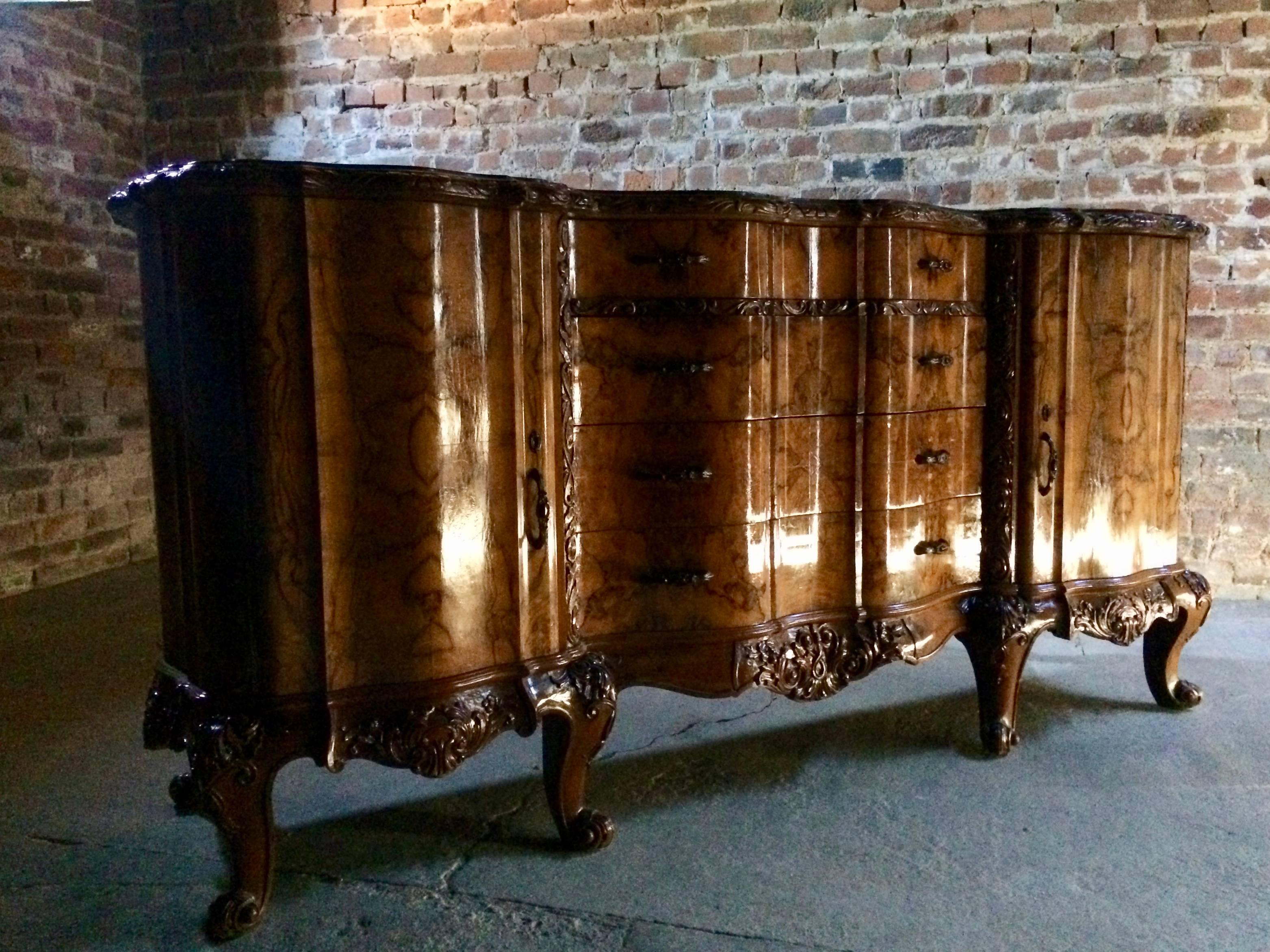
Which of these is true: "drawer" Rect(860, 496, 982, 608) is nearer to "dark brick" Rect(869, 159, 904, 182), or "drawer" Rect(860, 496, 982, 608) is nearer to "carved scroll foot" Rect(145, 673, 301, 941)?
"carved scroll foot" Rect(145, 673, 301, 941)

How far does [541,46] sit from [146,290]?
2470mm

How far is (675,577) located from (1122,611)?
114 cm

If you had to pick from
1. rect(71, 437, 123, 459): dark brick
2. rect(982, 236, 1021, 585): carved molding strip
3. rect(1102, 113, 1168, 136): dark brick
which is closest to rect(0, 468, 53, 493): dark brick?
rect(71, 437, 123, 459): dark brick

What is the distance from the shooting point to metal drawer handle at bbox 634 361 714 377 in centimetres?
182

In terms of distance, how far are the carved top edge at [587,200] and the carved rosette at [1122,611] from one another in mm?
817

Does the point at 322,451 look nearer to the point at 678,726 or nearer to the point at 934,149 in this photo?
the point at 678,726

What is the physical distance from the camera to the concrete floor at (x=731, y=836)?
1561 mm

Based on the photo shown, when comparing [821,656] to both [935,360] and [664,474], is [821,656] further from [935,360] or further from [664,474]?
[935,360]

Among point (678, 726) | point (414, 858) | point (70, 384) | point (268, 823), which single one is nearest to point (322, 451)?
point (268, 823)

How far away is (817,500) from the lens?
2000 millimetres

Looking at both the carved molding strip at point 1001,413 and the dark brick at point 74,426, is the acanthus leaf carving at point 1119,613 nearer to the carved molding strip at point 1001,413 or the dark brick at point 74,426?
the carved molding strip at point 1001,413

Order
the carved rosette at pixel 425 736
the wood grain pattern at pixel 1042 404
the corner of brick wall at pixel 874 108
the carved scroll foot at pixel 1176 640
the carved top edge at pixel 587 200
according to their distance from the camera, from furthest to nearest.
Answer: the corner of brick wall at pixel 874 108, the carved scroll foot at pixel 1176 640, the wood grain pattern at pixel 1042 404, the carved rosette at pixel 425 736, the carved top edge at pixel 587 200

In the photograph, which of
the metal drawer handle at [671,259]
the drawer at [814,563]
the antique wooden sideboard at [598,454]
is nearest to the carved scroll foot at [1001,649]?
the antique wooden sideboard at [598,454]

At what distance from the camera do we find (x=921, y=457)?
2.11m
